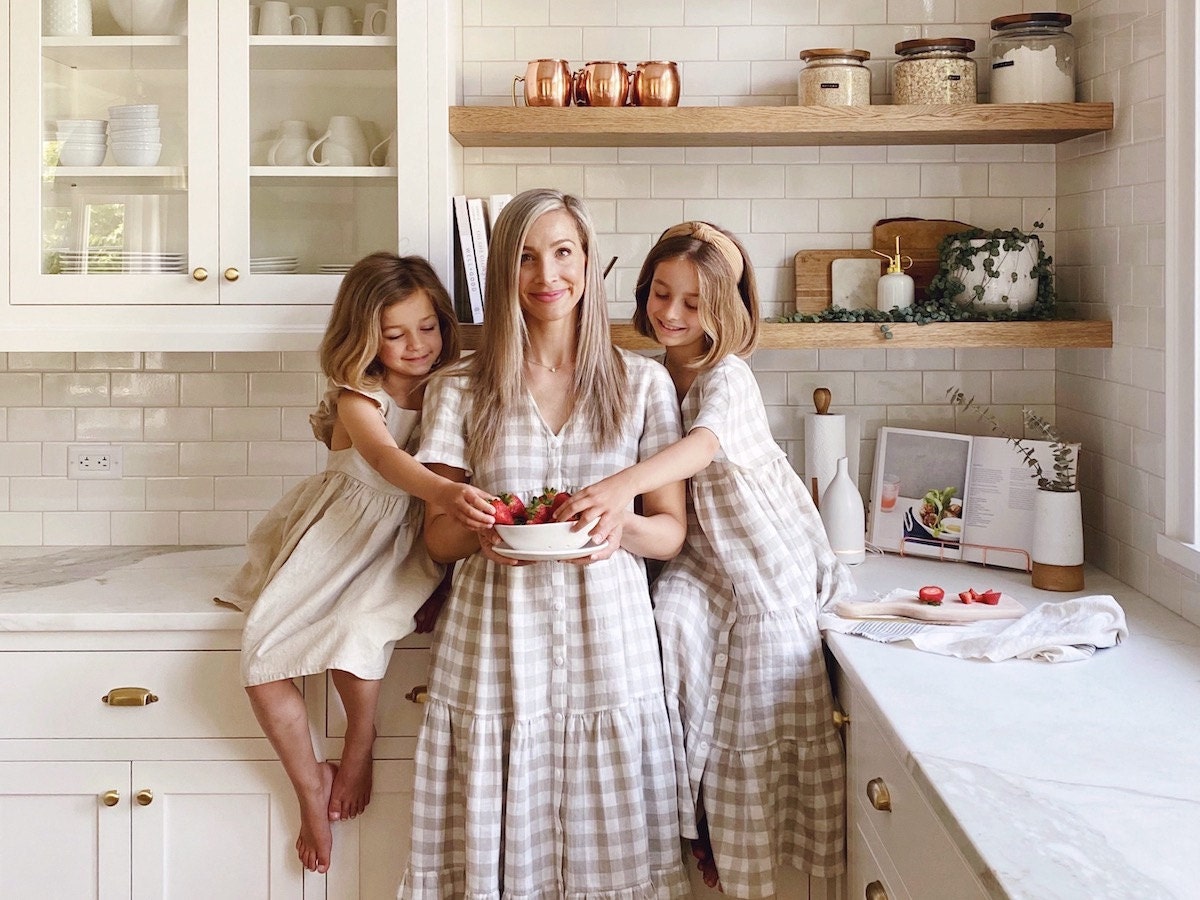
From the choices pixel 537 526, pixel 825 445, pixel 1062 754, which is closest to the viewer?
pixel 1062 754

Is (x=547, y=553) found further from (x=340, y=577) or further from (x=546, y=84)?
(x=546, y=84)

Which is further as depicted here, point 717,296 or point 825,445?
point 825,445

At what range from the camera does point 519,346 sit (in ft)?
6.79

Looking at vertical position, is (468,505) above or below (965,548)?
above

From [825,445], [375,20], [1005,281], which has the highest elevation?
[375,20]

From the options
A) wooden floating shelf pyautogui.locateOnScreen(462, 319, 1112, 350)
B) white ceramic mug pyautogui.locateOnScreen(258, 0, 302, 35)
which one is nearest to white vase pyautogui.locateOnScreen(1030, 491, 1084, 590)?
wooden floating shelf pyautogui.locateOnScreen(462, 319, 1112, 350)

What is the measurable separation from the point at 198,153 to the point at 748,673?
1.49 meters

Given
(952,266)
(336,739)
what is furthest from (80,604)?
(952,266)

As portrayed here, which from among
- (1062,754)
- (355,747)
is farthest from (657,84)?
(1062,754)

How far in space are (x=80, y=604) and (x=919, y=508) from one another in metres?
1.75

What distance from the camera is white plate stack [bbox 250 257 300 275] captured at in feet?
7.94

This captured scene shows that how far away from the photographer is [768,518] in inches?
84.4

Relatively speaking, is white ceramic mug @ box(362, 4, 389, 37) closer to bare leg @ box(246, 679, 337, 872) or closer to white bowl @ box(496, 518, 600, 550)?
white bowl @ box(496, 518, 600, 550)

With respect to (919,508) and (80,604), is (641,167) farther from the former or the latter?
(80,604)
